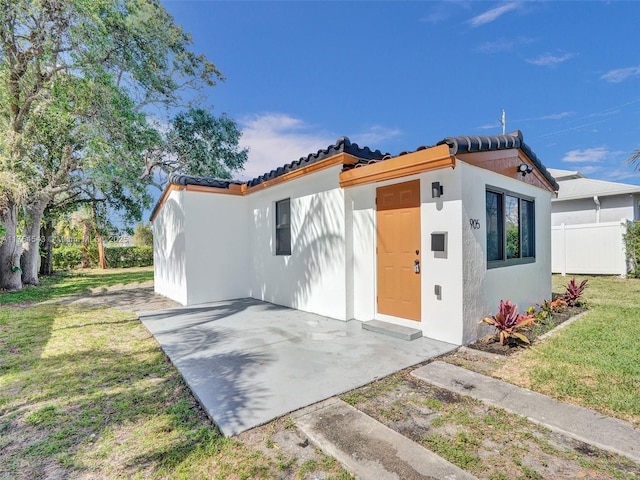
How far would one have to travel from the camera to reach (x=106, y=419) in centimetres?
287

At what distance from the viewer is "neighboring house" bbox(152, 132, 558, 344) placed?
15.1ft

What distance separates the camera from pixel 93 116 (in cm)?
1016

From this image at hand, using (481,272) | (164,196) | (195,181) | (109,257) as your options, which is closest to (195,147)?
(164,196)

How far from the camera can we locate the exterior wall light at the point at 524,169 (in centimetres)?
593

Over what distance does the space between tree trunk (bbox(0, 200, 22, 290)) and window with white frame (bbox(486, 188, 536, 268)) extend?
15445 millimetres

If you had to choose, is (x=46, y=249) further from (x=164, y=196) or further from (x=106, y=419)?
(x=106, y=419)

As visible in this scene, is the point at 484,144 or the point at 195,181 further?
the point at 195,181

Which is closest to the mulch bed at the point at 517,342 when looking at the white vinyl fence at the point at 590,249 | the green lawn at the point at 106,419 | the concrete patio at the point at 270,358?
the concrete patio at the point at 270,358

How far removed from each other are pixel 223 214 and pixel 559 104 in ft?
62.4

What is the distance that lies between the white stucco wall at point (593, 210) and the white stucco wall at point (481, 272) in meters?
→ 10.7

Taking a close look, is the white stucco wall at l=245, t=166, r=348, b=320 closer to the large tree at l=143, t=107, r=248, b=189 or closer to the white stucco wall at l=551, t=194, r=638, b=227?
the large tree at l=143, t=107, r=248, b=189

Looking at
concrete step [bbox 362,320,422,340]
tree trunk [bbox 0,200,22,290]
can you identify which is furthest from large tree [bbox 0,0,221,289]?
concrete step [bbox 362,320,422,340]

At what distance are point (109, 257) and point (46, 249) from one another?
17.0ft

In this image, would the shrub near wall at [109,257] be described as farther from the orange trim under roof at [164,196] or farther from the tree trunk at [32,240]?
the orange trim under roof at [164,196]
